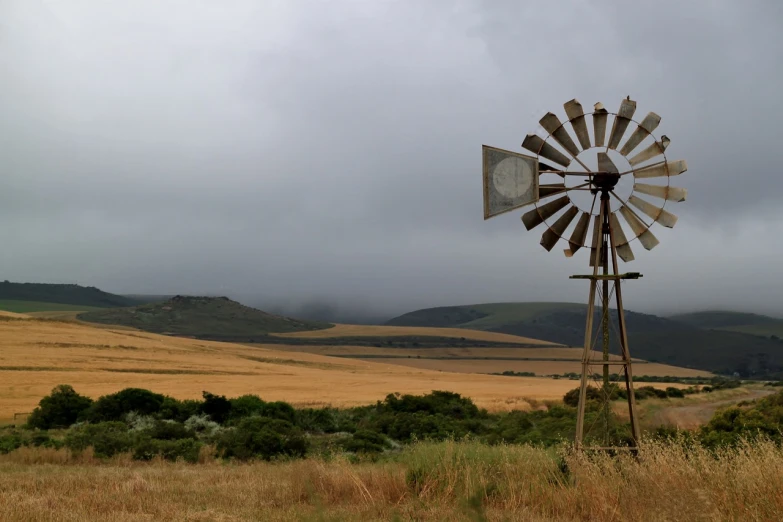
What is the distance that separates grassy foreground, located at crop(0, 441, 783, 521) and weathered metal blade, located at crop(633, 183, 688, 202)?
4128 millimetres

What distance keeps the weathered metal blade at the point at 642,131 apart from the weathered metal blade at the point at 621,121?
7.2 inches

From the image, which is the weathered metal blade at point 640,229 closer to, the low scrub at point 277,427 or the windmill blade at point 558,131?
the windmill blade at point 558,131

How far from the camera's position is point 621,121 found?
37.7 ft

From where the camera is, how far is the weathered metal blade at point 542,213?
38.8 ft

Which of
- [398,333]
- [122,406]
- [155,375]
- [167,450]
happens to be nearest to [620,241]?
[167,450]

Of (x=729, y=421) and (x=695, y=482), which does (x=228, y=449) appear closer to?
(x=695, y=482)

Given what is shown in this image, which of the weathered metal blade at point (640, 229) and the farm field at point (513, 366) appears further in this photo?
the farm field at point (513, 366)

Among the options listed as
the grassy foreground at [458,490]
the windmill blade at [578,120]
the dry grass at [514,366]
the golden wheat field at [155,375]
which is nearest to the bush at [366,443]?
the grassy foreground at [458,490]

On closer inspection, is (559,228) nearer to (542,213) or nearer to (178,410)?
(542,213)

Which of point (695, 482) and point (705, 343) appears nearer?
point (695, 482)

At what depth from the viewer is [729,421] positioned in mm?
22875

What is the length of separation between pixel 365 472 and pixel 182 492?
3099 mm

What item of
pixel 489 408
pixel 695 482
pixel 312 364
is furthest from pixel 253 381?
pixel 695 482

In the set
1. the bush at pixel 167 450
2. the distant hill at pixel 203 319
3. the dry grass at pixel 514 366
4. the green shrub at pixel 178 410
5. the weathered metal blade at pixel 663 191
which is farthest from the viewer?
the distant hill at pixel 203 319
